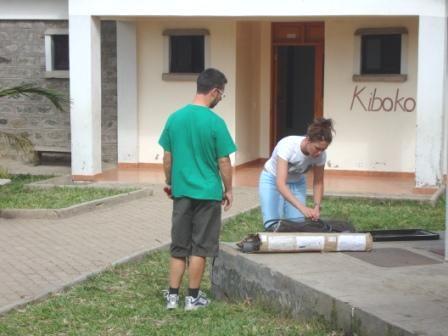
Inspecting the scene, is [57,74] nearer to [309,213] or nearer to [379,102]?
[379,102]

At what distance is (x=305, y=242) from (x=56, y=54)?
10.3 metres

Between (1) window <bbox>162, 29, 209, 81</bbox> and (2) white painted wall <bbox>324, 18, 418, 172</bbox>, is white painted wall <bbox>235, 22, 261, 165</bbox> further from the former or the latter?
(2) white painted wall <bbox>324, 18, 418, 172</bbox>

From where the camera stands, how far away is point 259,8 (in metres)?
12.8

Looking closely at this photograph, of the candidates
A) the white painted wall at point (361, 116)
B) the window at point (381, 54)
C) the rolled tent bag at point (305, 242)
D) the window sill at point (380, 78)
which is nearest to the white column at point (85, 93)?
the white painted wall at point (361, 116)

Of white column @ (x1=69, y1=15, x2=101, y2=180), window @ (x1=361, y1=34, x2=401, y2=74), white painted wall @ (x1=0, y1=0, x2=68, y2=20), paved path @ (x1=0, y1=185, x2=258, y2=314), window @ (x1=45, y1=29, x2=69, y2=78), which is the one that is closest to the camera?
paved path @ (x1=0, y1=185, x2=258, y2=314)

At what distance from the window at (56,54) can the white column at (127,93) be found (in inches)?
46.9

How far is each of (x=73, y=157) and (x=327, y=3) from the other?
4.63 m

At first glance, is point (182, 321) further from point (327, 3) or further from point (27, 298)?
point (327, 3)

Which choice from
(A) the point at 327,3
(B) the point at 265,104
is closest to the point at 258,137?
(B) the point at 265,104

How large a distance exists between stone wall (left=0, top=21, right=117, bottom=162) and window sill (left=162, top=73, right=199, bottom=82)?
1.00 meters

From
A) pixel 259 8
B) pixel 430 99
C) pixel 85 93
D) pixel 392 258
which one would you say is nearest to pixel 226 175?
pixel 392 258

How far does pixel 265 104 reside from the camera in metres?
15.8

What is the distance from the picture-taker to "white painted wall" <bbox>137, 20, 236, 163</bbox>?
14891 mm

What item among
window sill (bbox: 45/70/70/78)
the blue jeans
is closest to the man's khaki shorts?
the blue jeans
